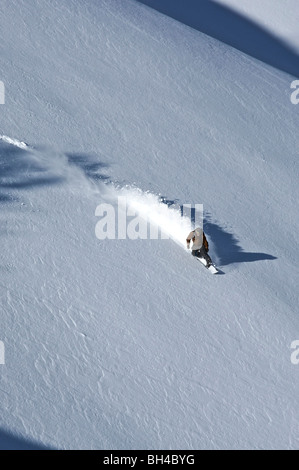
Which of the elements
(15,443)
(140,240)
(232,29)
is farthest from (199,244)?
(232,29)

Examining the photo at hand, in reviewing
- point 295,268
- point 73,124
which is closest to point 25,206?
point 73,124

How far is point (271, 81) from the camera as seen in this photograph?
16.7m

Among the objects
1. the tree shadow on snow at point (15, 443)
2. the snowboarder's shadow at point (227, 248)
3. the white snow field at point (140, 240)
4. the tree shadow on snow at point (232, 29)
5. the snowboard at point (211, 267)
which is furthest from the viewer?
the tree shadow on snow at point (232, 29)

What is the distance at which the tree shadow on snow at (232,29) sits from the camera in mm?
17938

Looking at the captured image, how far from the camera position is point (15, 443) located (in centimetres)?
1023

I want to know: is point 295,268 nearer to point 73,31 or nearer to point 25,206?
point 25,206

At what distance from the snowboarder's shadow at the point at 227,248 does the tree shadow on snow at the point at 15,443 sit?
4179 millimetres

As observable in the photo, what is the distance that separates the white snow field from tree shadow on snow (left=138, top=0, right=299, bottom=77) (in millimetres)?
1005

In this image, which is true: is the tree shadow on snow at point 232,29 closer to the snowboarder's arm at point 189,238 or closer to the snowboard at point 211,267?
the snowboarder's arm at point 189,238

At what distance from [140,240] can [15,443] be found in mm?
Answer: 3930

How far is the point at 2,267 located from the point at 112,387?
2422 mm

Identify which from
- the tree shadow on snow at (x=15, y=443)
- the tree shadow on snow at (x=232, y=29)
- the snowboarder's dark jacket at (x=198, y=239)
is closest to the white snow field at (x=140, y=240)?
the tree shadow on snow at (x=15, y=443)

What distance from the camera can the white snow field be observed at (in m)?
11.1

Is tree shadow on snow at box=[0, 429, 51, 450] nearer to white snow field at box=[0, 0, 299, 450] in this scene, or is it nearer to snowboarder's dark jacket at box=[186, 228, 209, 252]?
white snow field at box=[0, 0, 299, 450]
